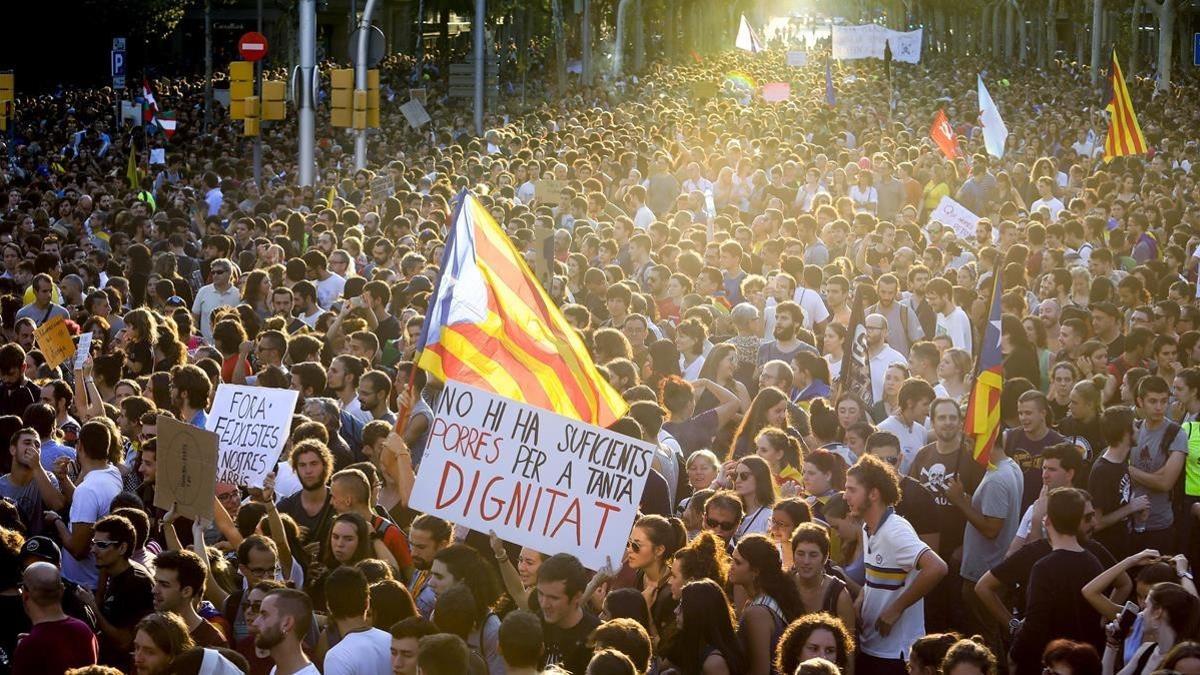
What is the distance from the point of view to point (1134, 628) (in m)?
6.98

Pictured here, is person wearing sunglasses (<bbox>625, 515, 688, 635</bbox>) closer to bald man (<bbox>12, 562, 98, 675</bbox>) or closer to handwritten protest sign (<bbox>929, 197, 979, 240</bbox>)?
bald man (<bbox>12, 562, 98, 675</bbox>)

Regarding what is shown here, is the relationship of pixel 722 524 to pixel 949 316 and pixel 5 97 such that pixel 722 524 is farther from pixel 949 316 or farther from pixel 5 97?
pixel 5 97

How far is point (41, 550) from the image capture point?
7.84 metres

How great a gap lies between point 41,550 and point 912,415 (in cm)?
478

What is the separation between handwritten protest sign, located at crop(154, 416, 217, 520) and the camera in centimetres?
793

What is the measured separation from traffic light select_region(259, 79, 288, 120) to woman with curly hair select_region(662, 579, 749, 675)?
753 inches

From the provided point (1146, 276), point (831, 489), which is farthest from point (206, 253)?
point (831, 489)

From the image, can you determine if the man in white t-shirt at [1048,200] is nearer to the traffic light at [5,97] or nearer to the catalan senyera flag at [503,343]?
the catalan senyera flag at [503,343]

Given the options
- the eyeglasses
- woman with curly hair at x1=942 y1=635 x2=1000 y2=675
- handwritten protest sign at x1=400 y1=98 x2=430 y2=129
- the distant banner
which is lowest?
the eyeglasses

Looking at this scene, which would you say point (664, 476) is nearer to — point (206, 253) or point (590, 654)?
point (590, 654)

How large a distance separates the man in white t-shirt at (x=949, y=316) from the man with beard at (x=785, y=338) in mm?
1313

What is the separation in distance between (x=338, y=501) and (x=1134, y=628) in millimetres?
3539

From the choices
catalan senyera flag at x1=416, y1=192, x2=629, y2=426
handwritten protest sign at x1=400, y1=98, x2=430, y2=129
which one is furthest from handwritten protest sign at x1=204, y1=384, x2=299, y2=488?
handwritten protest sign at x1=400, y1=98, x2=430, y2=129

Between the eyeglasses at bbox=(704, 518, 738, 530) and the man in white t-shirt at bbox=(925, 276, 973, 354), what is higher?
the man in white t-shirt at bbox=(925, 276, 973, 354)
